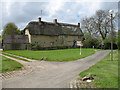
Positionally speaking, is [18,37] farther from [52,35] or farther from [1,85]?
[1,85]

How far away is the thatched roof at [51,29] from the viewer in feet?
125

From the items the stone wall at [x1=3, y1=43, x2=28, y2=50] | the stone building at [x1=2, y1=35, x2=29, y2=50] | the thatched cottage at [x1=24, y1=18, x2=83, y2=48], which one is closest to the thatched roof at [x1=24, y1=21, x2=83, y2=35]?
the thatched cottage at [x1=24, y1=18, x2=83, y2=48]

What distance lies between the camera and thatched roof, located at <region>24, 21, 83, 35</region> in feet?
125

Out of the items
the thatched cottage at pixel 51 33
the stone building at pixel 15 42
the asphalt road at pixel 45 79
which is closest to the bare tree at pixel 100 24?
the thatched cottage at pixel 51 33

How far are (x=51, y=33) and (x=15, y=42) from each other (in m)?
Result: 12.9

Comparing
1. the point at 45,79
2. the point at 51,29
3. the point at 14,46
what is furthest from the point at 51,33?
the point at 45,79

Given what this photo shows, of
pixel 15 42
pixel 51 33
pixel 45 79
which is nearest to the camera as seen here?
pixel 45 79

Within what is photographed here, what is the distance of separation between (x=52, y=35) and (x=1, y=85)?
35.8m

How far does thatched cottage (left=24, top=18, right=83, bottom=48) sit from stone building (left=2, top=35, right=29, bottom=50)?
2.31 m

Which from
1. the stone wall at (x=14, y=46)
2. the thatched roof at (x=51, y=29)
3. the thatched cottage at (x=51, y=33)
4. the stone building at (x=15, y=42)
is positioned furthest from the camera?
the thatched roof at (x=51, y=29)

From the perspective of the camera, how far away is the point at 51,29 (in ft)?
137

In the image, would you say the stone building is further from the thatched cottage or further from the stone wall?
the thatched cottage

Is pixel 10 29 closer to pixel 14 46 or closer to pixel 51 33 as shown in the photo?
pixel 14 46

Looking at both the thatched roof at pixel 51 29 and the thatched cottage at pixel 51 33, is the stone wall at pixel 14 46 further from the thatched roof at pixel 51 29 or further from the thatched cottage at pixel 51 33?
the thatched roof at pixel 51 29
